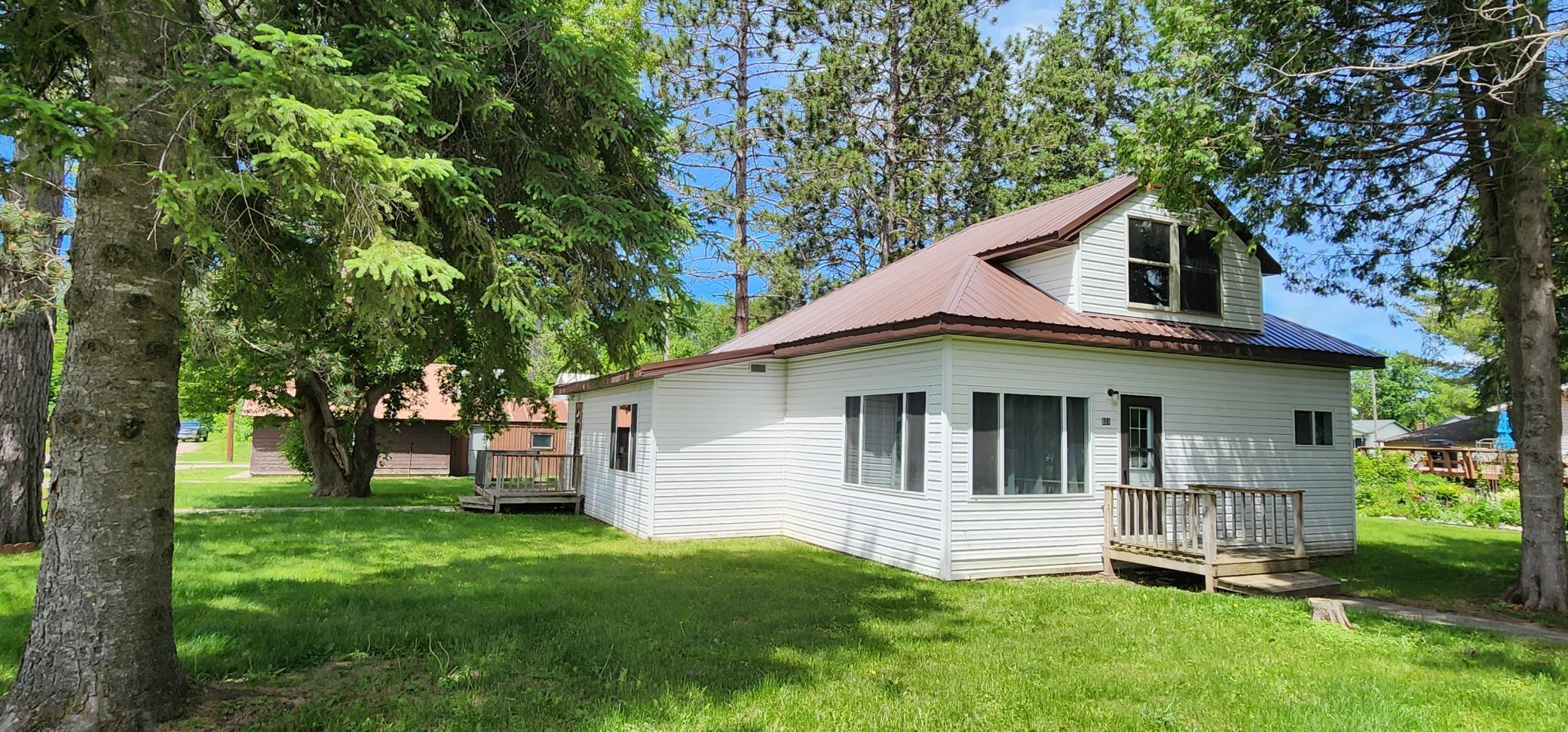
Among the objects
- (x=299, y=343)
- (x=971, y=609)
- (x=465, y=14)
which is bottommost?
(x=971, y=609)

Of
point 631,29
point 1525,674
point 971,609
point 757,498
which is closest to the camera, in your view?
point 1525,674

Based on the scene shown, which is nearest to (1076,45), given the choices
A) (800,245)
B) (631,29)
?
(800,245)

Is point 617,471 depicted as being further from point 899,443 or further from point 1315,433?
point 1315,433

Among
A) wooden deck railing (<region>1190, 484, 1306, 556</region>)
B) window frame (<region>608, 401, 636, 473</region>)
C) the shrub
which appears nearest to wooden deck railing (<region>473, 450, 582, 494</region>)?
window frame (<region>608, 401, 636, 473</region>)

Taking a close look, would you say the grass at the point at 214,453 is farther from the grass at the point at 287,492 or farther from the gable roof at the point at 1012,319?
the gable roof at the point at 1012,319

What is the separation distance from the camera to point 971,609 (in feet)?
25.0

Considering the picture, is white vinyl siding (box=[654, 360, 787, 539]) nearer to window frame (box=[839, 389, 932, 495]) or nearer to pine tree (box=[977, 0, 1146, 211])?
window frame (box=[839, 389, 932, 495])

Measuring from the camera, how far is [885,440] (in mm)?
10539

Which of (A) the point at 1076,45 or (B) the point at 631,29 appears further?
(A) the point at 1076,45

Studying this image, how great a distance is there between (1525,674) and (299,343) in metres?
17.9

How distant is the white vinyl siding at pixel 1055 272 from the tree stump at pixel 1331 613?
4.45 m

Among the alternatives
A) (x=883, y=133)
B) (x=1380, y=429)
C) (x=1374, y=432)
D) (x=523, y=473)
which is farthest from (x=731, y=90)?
(x=1380, y=429)

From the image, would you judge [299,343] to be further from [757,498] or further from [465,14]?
[465,14]

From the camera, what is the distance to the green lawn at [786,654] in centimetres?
→ 464
